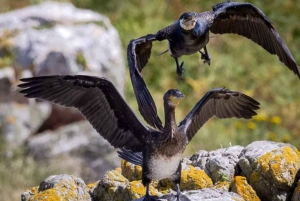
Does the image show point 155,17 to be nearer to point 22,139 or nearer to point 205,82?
point 205,82

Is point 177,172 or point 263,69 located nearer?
point 177,172

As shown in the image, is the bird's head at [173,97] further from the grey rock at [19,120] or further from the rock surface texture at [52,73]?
the grey rock at [19,120]

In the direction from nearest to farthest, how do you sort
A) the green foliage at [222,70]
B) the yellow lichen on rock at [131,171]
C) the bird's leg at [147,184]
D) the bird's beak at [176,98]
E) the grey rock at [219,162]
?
the bird's beak at [176,98], the bird's leg at [147,184], the grey rock at [219,162], the yellow lichen on rock at [131,171], the green foliage at [222,70]

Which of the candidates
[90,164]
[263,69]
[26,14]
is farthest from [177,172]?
[263,69]

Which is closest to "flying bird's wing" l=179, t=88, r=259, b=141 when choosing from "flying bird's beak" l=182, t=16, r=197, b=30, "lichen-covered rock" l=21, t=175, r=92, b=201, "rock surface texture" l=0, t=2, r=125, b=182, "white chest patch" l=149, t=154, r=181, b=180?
"white chest patch" l=149, t=154, r=181, b=180

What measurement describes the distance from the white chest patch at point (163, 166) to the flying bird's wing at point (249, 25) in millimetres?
1501

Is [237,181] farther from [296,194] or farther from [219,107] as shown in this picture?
[219,107]

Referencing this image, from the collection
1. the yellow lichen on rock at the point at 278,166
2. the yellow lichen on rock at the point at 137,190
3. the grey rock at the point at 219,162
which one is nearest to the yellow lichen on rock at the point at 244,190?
the yellow lichen on rock at the point at 278,166

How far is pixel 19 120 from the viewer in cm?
1208

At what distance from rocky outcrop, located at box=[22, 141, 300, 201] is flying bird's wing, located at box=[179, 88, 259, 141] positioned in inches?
14.3

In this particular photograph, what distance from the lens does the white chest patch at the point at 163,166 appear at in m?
6.37

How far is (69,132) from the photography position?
12.1 metres

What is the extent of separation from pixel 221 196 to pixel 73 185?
1452 millimetres

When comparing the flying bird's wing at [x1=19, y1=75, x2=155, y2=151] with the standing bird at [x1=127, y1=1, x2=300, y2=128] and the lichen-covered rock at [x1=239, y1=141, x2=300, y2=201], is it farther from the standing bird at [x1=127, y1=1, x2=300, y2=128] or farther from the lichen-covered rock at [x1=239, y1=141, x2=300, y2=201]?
the lichen-covered rock at [x1=239, y1=141, x2=300, y2=201]
